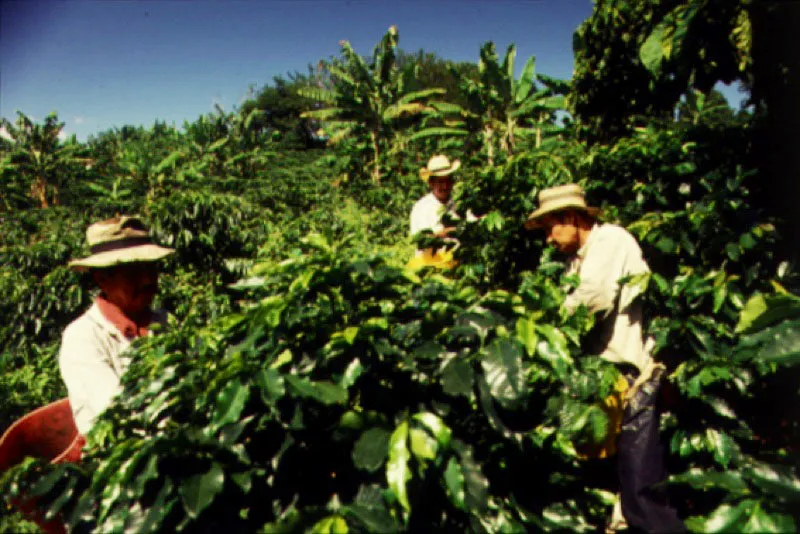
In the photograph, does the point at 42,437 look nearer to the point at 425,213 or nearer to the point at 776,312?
the point at 776,312

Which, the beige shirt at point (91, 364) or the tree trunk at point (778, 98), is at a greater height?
the tree trunk at point (778, 98)

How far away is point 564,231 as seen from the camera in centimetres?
273

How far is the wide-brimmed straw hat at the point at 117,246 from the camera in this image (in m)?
2.19

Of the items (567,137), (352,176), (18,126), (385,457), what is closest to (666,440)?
(385,457)

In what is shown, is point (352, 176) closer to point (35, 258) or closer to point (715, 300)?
point (35, 258)

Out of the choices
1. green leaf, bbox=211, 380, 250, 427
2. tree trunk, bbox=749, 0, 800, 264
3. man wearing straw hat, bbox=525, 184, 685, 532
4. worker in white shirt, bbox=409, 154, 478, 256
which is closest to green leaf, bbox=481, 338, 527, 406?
green leaf, bbox=211, 380, 250, 427

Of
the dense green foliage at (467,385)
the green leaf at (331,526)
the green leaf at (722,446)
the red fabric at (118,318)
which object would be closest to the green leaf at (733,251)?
the dense green foliage at (467,385)

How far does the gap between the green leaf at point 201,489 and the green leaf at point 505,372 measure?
0.64m

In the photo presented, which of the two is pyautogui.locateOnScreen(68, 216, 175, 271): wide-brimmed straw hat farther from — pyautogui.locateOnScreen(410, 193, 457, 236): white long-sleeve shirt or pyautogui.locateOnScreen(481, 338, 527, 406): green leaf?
pyautogui.locateOnScreen(410, 193, 457, 236): white long-sleeve shirt

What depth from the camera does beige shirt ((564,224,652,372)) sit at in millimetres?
2570

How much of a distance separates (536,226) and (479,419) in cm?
186

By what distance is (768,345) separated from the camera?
1108 mm

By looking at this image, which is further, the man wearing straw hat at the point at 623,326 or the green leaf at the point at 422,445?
the man wearing straw hat at the point at 623,326

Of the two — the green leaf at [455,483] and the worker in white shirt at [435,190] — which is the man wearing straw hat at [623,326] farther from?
the worker in white shirt at [435,190]
